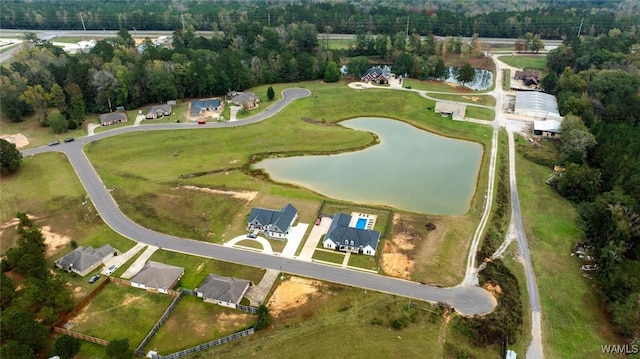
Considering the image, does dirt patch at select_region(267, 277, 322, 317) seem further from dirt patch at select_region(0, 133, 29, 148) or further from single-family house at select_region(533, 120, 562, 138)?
dirt patch at select_region(0, 133, 29, 148)

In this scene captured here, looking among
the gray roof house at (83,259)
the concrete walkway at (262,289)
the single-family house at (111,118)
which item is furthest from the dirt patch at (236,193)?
the single-family house at (111,118)

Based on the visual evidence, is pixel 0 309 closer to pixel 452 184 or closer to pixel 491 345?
pixel 491 345

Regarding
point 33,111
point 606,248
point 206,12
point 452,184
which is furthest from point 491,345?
point 206,12

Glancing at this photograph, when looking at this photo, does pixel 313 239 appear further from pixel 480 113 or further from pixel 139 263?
pixel 480 113

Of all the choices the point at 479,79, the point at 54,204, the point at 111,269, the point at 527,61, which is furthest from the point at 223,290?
the point at 527,61

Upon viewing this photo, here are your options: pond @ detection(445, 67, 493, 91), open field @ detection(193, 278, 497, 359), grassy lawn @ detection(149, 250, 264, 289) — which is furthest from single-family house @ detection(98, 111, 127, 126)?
pond @ detection(445, 67, 493, 91)
